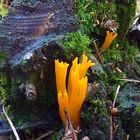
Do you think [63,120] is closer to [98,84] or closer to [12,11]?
[98,84]

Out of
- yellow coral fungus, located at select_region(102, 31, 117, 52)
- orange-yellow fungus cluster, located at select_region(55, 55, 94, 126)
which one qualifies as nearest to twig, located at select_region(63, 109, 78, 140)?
orange-yellow fungus cluster, located at select_region(55, 55, 94, 126)

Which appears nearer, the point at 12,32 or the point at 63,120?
the point at 63,120

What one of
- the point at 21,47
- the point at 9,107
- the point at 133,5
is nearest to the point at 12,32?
the point at 21,47

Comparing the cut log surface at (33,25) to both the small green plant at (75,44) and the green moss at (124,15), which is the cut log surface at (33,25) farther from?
the green moss at (124,15)

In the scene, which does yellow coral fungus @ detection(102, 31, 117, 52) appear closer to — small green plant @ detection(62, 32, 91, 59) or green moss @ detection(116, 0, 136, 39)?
green moss @ detection(116, 0, 136, 39)

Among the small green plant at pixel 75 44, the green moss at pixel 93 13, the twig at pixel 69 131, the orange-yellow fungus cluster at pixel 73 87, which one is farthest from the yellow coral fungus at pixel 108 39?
the twig at pixel 69 131

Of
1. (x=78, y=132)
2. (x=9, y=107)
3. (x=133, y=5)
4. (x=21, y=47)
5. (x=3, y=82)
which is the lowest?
(x=78, y=132)

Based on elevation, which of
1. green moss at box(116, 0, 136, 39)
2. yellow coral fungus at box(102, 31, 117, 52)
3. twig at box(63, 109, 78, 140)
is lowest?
twig at box(63, 109, 78, 140)
